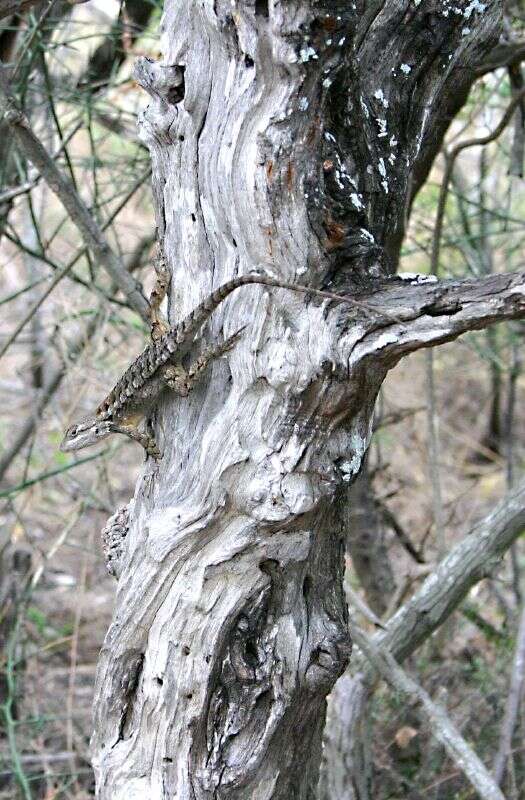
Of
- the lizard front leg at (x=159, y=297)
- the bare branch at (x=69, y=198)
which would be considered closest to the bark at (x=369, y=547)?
the bare branch at (x=69, y=198)

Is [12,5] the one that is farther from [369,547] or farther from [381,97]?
[369,547]

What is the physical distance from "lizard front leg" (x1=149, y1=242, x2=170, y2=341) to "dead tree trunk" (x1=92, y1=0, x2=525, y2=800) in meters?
0.07

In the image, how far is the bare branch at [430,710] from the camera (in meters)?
3.20

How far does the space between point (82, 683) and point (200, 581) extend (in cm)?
385

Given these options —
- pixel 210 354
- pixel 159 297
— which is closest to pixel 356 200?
pixel 210 354

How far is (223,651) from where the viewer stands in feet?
7.28

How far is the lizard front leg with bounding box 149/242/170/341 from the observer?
7.89 ft

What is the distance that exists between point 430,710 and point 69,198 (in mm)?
2285

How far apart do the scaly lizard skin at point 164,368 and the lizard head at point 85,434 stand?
9cm

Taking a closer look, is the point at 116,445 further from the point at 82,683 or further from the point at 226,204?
the point at 226,204

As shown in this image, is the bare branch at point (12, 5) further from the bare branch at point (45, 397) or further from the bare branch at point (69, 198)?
the bare branch at point (45, 397)

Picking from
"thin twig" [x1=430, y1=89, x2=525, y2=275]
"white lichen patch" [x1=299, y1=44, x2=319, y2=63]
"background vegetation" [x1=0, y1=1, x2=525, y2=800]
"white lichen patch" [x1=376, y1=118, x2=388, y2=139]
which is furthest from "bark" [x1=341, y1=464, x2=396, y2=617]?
"white lichen patch" [x1=299, y1=44, x2=319, y2=63]

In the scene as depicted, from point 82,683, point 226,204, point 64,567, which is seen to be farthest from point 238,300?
point 64,567

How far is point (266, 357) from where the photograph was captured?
6.72ft
